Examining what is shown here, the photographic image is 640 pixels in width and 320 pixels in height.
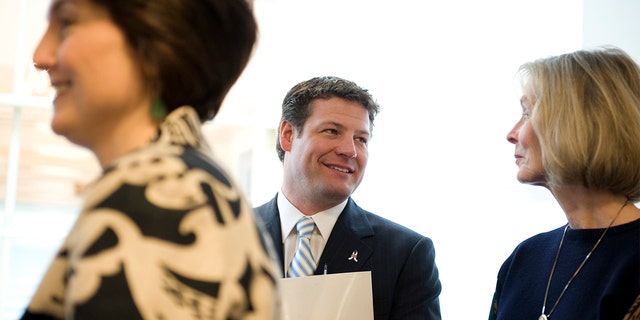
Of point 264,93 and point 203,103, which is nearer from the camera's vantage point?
point 203,103

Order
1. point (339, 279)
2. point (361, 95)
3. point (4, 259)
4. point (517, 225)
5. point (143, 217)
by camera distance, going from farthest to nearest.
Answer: point (517, 225)
point (4, 259)
point (361, 95)
point (339, 279)
point (143, 217)

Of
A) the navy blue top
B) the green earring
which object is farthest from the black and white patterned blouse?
the navy blue top

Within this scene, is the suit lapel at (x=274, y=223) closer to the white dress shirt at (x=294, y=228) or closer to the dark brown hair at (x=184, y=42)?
the white dress shirt at (x=294, y=228)

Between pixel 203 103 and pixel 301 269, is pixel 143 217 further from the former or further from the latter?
pixel 301 269

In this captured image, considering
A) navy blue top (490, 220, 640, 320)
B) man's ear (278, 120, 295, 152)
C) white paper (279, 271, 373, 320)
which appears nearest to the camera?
navy blue top (490, 220, 640, 320)

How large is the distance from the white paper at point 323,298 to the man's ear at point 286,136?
75 cm

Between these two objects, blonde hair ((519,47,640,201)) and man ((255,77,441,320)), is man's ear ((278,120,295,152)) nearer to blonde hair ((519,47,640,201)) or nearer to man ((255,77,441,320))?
man ((255,77,441,320))

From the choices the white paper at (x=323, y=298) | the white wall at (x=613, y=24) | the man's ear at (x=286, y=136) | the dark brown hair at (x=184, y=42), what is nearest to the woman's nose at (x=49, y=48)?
the dark brown hair at (x=184, y=42)

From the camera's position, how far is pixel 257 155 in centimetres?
430

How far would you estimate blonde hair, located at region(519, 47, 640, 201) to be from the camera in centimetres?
206

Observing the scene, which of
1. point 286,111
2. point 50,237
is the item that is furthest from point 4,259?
point 286,111

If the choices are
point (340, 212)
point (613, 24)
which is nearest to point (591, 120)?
point (340, 212)

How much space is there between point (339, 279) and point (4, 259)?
2.18 metres

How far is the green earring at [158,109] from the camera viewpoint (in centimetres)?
85
